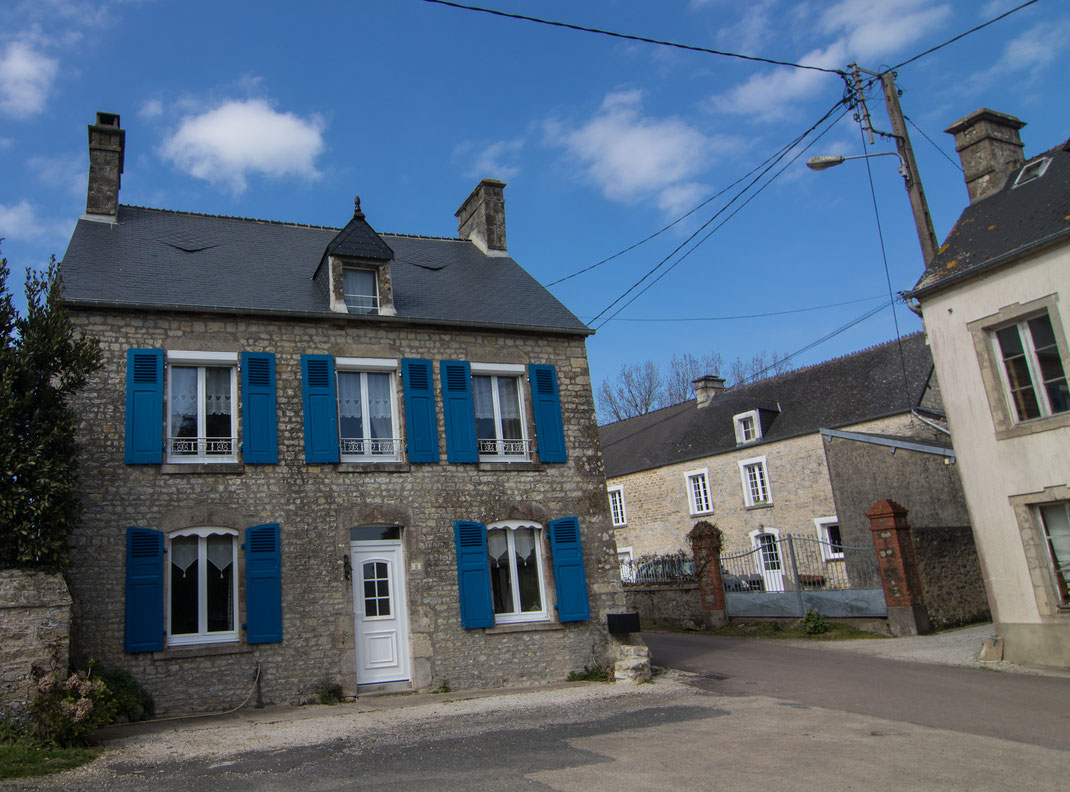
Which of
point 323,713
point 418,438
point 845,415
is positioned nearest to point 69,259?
point 418,438

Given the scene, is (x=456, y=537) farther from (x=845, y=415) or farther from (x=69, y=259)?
(x=845, y=415)

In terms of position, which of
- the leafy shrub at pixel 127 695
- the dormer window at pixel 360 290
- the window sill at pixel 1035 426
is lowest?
the leafy shrub at pixel 127 695

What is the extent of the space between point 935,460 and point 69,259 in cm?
1887

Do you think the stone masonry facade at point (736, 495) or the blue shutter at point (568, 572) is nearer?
the blue shutter at point (568, 572)

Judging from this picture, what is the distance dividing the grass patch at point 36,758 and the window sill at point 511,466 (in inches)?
234

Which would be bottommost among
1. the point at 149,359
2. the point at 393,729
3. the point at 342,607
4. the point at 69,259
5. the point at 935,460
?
the point at 393,729

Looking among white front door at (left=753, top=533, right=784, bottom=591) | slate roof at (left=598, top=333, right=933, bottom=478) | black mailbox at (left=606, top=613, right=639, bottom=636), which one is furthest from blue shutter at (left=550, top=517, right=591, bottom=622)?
slate roof at (left=598, top=333, right=933, bottom=478)

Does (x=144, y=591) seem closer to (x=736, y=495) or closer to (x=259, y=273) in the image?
(x=259, y=273)

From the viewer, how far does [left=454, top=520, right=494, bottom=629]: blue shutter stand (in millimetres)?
11102

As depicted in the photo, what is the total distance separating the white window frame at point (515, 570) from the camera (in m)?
11.5

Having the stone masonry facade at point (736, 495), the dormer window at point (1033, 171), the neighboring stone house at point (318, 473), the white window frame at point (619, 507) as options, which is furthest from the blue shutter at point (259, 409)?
the white window frame at point (619, 507)

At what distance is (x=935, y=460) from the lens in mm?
20016

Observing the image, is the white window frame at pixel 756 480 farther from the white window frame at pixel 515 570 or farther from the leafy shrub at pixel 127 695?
the leafy shrub at pixel 127 695

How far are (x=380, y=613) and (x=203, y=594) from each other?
2.27m
